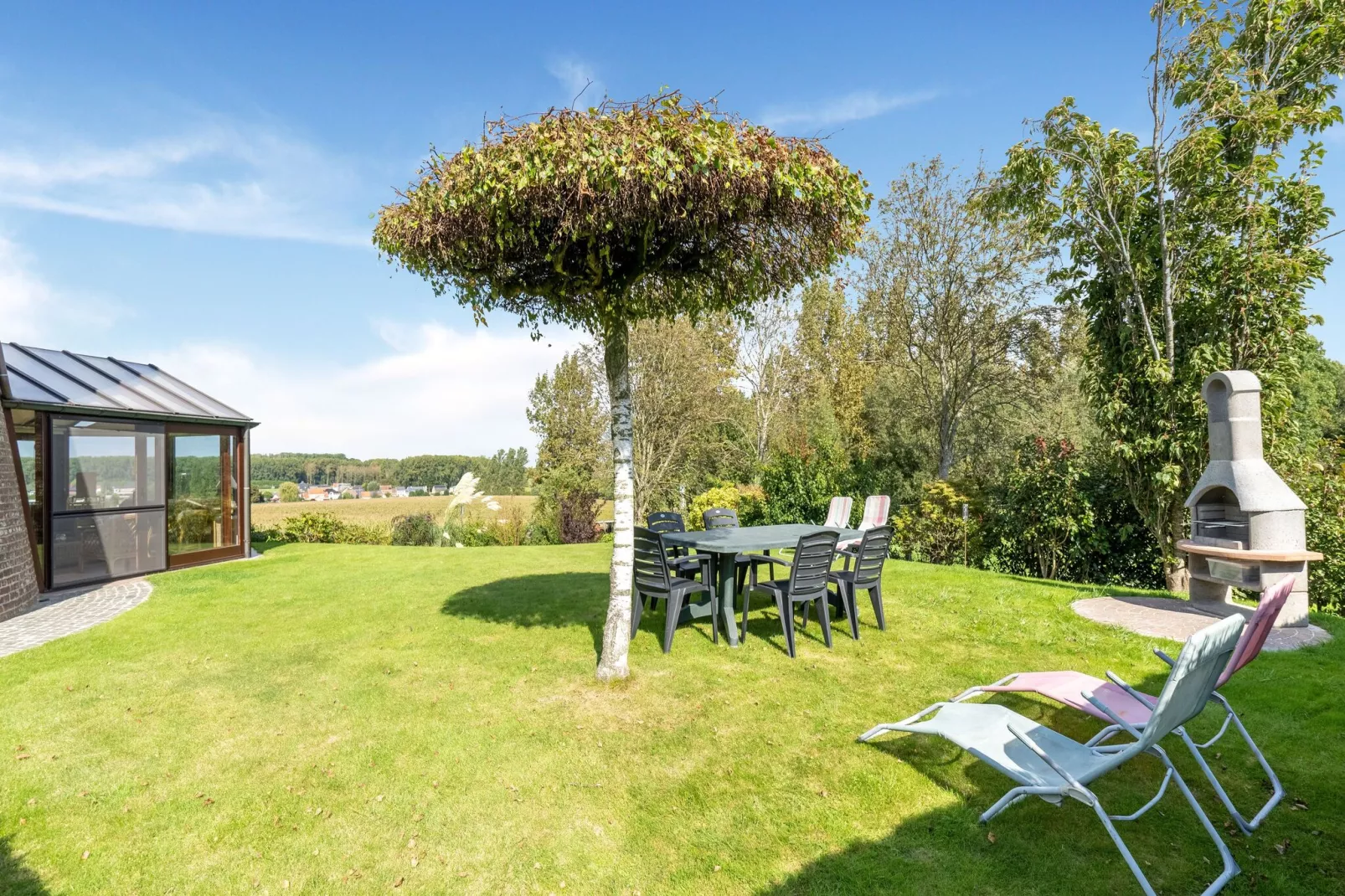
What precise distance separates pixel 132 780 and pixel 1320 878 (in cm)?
577

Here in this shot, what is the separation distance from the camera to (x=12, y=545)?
25.1 feet

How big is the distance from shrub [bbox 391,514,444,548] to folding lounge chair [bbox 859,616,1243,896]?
15.6 meters

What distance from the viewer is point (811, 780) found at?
132 inches

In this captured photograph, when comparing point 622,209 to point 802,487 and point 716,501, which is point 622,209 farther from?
point 716,501

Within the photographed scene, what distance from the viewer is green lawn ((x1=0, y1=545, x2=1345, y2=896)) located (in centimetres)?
265

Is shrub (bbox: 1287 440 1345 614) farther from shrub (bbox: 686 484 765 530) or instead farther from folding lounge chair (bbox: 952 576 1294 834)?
shrub (bbox: 686 484 765 530)

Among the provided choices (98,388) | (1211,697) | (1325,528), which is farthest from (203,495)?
(1325,528)

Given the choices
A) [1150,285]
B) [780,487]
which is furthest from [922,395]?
[1150,285]

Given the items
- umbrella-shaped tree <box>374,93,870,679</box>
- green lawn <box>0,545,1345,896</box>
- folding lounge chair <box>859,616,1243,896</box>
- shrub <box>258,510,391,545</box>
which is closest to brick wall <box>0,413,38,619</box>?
green lawn <box>0,545,1345,896</box>

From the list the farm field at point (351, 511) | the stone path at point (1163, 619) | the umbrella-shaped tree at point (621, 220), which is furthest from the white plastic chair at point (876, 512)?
the farm field at point (351, 511)

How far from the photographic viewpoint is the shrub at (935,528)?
10938 mm

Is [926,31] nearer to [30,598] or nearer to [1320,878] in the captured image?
[1320,878]

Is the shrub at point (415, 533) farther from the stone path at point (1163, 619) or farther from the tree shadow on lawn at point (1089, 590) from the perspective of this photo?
the stone path at point (1163, 619)

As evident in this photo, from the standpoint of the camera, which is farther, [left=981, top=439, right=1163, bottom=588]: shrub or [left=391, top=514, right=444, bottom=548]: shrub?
[left=391, top=514, right=444, bottom=548]: shrub
